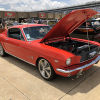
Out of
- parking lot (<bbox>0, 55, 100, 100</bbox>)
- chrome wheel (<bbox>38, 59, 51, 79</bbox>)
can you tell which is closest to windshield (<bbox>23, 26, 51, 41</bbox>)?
chrome wheel (<bbox>38, 59, 51, 79</bbox>)

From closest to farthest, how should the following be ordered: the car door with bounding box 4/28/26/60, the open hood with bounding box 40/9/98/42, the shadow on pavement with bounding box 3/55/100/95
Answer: the open hood with bounding box 40/9/98/42 < the shadow on pavement with bounding box 3/55/100/95 < the car door with bounding box 4/28/26/60

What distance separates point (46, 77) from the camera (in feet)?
9.80

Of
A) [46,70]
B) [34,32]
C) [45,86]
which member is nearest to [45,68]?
[46,70]

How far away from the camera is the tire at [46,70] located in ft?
9.18

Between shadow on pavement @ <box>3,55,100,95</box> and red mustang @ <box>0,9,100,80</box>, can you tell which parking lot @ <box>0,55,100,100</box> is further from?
red mustang @ <box>0,9,100,80</box>

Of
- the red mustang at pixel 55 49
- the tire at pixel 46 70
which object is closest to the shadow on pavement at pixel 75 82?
the tire at pixel 46 70

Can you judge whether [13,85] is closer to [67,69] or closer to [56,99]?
[56,99]

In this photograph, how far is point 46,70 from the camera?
118 inches

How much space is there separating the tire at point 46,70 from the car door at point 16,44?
0.76 meters

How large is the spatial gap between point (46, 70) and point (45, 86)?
428 millimetres

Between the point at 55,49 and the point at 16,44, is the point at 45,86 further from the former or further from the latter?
the point at 16,44

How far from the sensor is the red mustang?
2.51m

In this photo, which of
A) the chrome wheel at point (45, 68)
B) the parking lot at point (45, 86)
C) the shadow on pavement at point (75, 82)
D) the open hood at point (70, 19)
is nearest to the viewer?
the parking lot at point (45, 86)

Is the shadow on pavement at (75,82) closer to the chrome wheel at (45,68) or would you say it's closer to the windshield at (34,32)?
the chrome wheel at (45,68)
